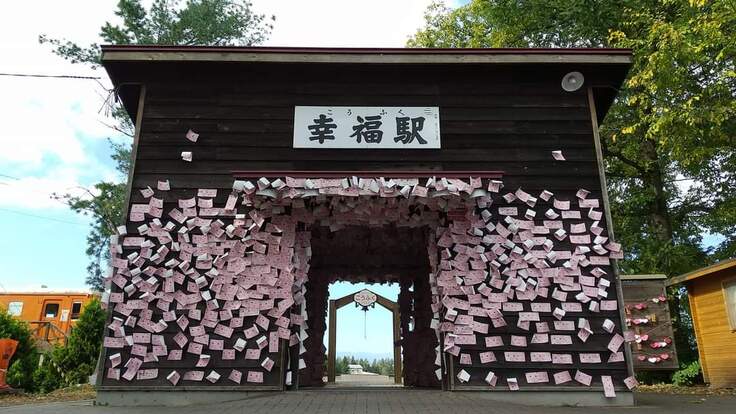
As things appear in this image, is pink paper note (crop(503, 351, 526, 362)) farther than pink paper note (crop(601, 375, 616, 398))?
Yes

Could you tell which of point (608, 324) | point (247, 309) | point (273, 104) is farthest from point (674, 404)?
point (273, 104)

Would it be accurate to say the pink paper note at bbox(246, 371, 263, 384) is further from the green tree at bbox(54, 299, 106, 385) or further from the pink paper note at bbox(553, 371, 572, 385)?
the green tree at bbox(54, 299, 106, 385)

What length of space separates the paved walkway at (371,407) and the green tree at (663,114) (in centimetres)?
748

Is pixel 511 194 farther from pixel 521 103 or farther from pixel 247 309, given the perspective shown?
pixel 247 309

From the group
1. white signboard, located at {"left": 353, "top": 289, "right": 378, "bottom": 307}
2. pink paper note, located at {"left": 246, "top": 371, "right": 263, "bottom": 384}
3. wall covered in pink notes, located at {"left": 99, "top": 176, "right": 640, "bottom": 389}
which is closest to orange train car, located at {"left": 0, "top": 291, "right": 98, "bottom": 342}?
white signboard, located at {"left": 353, "top": 289, "right": 378, "bottom": 307}

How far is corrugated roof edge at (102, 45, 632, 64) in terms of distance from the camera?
7367mm

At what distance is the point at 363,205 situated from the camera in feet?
22.6

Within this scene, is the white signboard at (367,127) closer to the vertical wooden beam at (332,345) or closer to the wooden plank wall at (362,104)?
the wooden plank wall at (362,104)

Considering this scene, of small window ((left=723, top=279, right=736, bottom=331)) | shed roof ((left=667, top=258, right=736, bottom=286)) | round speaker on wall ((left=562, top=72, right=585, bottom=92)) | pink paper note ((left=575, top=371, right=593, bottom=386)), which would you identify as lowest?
pink paper note ((left=575, top=371, right=593, bottom=386))

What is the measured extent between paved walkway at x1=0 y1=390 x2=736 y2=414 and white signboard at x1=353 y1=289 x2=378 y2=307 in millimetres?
7744

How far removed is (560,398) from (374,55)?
5389 millimetres

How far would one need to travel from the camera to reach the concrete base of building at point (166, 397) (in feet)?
20.9

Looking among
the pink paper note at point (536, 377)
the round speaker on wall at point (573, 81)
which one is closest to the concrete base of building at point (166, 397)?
the pink paper note at point (536, 377)

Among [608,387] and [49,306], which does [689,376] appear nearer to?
[608,387]
